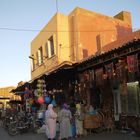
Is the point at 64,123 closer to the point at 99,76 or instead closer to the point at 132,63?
the point at 99,76

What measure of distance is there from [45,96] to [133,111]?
594 cm

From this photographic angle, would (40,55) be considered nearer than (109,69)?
No

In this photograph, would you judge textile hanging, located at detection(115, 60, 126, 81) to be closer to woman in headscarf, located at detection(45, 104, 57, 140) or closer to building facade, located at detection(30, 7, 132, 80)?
woman in headscarf, located at detection(45, 104, 57, 140)

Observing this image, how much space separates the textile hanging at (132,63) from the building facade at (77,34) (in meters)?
10.9

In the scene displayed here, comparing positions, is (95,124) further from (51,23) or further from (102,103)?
(51,23)

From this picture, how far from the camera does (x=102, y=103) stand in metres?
17.4

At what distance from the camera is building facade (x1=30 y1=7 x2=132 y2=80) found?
24.3m

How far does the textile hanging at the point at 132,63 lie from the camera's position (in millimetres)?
12336

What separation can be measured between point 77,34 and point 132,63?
1204cm

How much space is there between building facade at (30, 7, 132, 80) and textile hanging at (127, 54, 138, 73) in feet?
35.7

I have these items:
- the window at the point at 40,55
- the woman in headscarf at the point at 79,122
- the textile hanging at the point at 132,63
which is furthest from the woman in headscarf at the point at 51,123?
the window at the point at 40,55

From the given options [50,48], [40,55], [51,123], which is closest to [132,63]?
[51,123]

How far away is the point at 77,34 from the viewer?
79.3ft

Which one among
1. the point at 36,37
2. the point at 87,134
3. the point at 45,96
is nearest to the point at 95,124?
the point at 87,134
